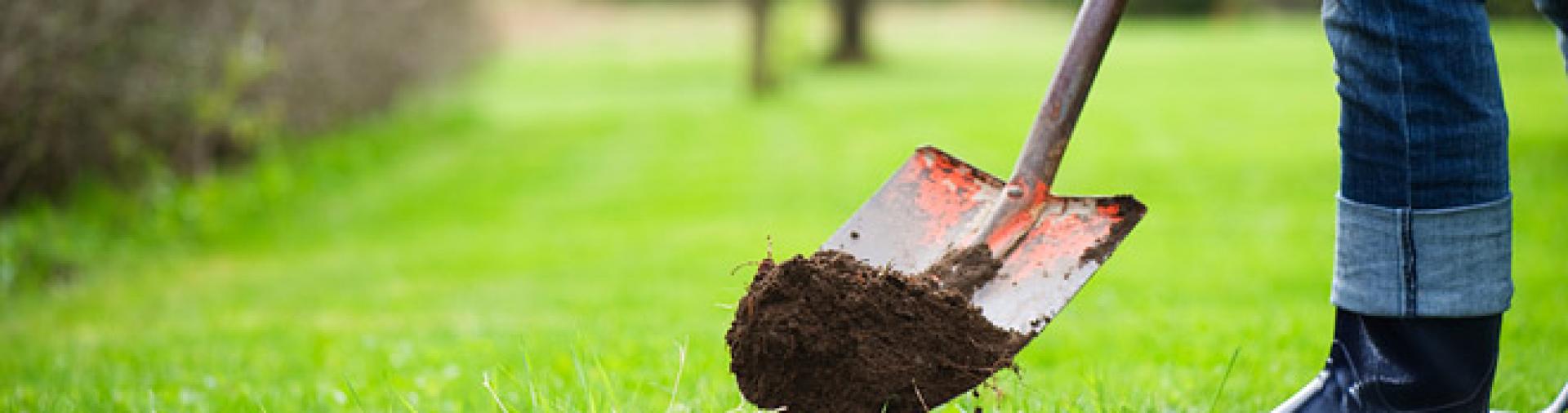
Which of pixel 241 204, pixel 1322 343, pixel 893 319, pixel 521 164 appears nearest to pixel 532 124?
pixel 521 164

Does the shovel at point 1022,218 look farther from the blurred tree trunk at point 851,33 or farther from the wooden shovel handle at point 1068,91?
the blurred tree trunk at point 851,33

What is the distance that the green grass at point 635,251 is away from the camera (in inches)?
150

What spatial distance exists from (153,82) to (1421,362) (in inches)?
360

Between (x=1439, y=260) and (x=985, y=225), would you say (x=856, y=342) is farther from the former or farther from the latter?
(x=1439, y=260)

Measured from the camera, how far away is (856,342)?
248cm

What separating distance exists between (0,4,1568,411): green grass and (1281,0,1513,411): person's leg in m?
0.42

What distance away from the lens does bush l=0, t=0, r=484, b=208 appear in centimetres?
832

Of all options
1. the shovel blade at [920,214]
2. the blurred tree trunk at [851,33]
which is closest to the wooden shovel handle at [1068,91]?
the shovel blade at [920,214]

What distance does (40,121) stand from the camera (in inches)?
342

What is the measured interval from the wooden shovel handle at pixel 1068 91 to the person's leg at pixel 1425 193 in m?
0.42

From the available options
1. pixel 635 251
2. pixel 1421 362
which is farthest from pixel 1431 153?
pixel 635 251

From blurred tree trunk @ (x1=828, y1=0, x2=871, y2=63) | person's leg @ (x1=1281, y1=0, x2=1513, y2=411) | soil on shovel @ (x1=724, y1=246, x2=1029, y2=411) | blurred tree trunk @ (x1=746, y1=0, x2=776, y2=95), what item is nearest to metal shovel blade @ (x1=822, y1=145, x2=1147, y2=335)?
soil on shovel @ (x1=724, y1=246, x2=1029, y2=411)

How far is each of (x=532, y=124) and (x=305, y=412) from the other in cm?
1648

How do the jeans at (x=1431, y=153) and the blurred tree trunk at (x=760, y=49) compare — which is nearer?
the jeans at (x=1431, y=153)
